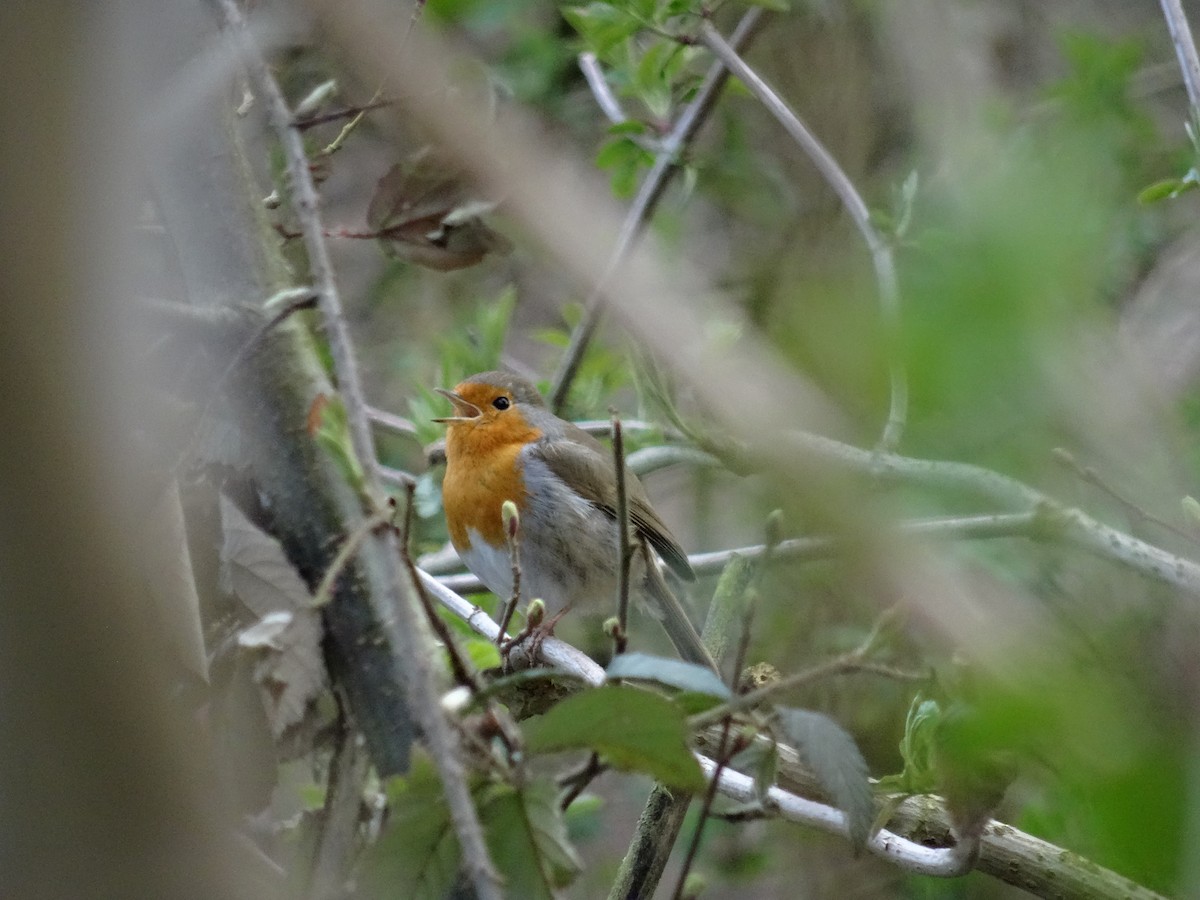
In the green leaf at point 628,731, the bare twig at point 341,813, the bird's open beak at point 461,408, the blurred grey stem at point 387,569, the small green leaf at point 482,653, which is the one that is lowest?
the bird's open beak at point 461,408

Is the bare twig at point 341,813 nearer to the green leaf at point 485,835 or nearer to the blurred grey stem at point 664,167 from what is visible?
the green leaf at point 485,835

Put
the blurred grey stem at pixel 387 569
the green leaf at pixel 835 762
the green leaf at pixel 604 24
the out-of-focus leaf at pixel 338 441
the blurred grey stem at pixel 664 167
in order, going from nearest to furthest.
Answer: the blurred grey stem at pixel 387 569 → the out-of-focus leaf at pixel 338 441 → the green leaf at pixel 835 762 → the green leaf at pixel 604 24 → the blurred grey stem at pixel 664 167

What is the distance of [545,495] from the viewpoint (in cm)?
283

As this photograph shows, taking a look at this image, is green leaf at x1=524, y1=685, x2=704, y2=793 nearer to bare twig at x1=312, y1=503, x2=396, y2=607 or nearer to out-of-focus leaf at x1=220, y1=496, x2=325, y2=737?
bare twig at x1=312, y1=503, x2=396, y2=607

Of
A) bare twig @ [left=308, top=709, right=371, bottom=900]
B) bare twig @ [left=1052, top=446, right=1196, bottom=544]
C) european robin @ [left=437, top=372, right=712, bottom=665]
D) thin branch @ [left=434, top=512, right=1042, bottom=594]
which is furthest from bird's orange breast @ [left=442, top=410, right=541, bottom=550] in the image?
bare twig @ [left=1052, top=446, right=1196, bottom=544]

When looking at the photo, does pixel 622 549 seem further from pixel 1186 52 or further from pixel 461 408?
pixel 461 408

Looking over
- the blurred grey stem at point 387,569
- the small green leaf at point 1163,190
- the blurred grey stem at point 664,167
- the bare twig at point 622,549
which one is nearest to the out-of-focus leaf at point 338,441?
the blurred grey stem at point 387,569

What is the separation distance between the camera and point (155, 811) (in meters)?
0.72

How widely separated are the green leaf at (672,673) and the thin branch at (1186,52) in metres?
1.17

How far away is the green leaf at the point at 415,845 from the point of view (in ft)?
3.06

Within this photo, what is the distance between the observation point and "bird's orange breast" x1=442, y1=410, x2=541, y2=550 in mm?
2680

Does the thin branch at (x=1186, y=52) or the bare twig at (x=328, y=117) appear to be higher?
the thin branch at (x=1186, y=52)

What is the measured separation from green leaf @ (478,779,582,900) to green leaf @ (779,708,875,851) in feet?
0.69

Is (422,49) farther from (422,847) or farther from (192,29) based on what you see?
(422,847)
